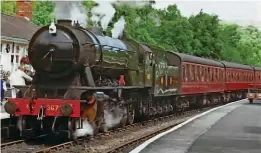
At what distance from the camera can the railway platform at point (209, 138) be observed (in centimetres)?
1033

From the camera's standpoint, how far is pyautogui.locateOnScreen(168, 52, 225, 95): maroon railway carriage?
22969 mm

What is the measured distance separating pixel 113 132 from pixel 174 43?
33317mm

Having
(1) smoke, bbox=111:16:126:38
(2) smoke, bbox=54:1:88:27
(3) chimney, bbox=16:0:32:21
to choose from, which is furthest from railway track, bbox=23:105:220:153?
(3) chimney, bbox=16:0:32:21

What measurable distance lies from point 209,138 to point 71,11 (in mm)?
6199

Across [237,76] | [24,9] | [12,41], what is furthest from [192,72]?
[24,9]

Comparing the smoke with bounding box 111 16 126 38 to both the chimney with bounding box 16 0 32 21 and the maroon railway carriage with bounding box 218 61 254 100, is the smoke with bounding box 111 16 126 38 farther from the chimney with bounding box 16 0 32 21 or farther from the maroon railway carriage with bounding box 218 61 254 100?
the chimney with bounding box 16 0 32 21

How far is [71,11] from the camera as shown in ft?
49.7

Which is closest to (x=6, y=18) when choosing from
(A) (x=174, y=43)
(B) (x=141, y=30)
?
(B) (x=141, y=30)

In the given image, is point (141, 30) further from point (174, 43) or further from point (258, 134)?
point (258, 134)

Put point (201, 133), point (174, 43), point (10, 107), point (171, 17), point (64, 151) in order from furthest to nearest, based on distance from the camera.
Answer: point (171, 17) → point (174, 43) → point (201, 133) → point (10, 107) → point (64, 151)

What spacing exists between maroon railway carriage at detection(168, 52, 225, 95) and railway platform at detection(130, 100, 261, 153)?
5.90 m

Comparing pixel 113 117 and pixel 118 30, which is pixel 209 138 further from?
pixel 118 30

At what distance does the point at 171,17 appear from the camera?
52.3m

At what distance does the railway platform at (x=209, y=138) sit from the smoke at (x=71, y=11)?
466cm
